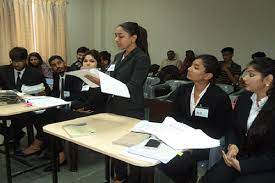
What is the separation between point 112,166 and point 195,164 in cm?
90

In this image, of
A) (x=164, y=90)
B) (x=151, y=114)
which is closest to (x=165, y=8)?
(x=164, y=90)

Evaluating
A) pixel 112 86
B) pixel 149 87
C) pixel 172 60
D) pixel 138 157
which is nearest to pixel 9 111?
pixel 112 86

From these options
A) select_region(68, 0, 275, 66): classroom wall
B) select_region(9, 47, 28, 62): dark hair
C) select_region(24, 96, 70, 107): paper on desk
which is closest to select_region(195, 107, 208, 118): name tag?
select_region(24, 96, 70, 107): paper on desk

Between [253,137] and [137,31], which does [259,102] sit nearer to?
[253,137]

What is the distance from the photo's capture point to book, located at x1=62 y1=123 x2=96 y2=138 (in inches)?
71.2

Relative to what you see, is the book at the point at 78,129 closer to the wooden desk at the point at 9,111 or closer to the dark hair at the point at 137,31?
the wooden desk at the point at 9,111

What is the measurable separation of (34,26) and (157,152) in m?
5.57

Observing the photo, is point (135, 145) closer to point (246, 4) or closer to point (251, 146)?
point (251, 146)

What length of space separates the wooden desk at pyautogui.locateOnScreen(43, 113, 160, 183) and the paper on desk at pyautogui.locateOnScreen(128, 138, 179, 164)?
0.06 metres

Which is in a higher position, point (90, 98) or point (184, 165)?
point (90, 98)

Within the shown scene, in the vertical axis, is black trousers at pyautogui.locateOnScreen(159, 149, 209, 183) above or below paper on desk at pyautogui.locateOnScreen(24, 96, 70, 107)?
below

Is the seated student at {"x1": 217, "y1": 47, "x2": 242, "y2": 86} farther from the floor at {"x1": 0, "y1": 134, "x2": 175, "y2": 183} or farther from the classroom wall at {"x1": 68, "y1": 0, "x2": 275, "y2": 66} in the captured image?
the floor at {"x1": 0, "y1": 134, "x2": 175, "y2": 183}

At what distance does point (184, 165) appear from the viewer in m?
2.03

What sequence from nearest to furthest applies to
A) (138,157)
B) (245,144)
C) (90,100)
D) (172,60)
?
1. (138,157)
2. (245,144)
3. (90,100)
4. (172,60)
